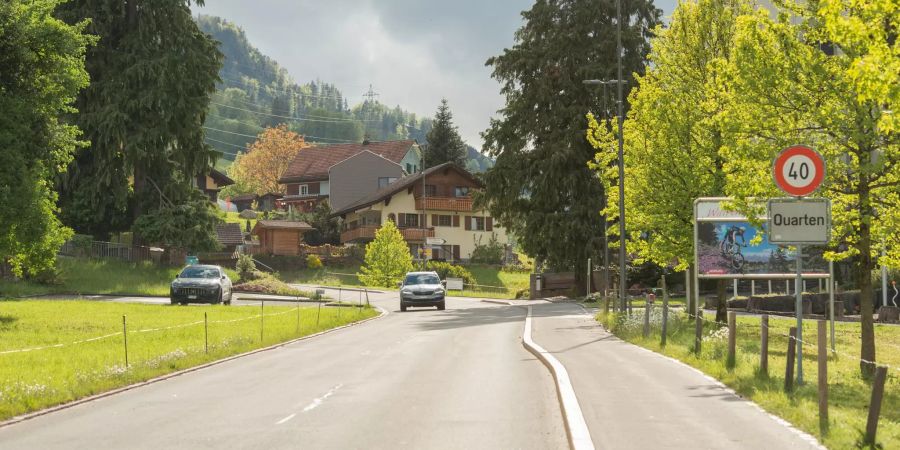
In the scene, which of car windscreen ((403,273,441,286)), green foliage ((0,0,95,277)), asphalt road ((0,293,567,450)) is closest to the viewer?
asphalt road ((0,293,567,450))

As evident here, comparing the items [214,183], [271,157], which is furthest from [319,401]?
[271,157]

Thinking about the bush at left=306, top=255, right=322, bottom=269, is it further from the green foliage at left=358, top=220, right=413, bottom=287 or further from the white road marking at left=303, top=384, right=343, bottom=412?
the white road marking at left=303, top=384, right=343, bottom=412

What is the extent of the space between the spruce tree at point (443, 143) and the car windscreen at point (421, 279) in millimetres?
64886

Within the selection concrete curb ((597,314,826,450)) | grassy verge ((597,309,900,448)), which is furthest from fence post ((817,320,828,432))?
concrete curb ((597,314,826,450))

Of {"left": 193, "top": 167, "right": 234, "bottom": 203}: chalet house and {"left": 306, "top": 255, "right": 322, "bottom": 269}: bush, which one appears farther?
{"left": 193, "top": 167, "right": 234, "bottom": 203}: chalet house

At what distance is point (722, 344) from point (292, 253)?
6874cm

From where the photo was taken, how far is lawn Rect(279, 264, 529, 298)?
74.2 m

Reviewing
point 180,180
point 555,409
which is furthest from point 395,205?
point 555,409

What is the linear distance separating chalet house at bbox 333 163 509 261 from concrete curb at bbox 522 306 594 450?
74099mm

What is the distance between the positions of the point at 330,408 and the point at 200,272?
31.6 meters

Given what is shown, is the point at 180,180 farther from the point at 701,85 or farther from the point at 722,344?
the point at 722,344

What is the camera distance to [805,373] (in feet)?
55.2

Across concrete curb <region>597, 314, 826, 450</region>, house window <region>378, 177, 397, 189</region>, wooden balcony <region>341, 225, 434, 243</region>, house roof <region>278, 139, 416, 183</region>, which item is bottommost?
concrete curb <region>597, 314, 826, 450</region>

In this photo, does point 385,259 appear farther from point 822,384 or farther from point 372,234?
point 822,384
